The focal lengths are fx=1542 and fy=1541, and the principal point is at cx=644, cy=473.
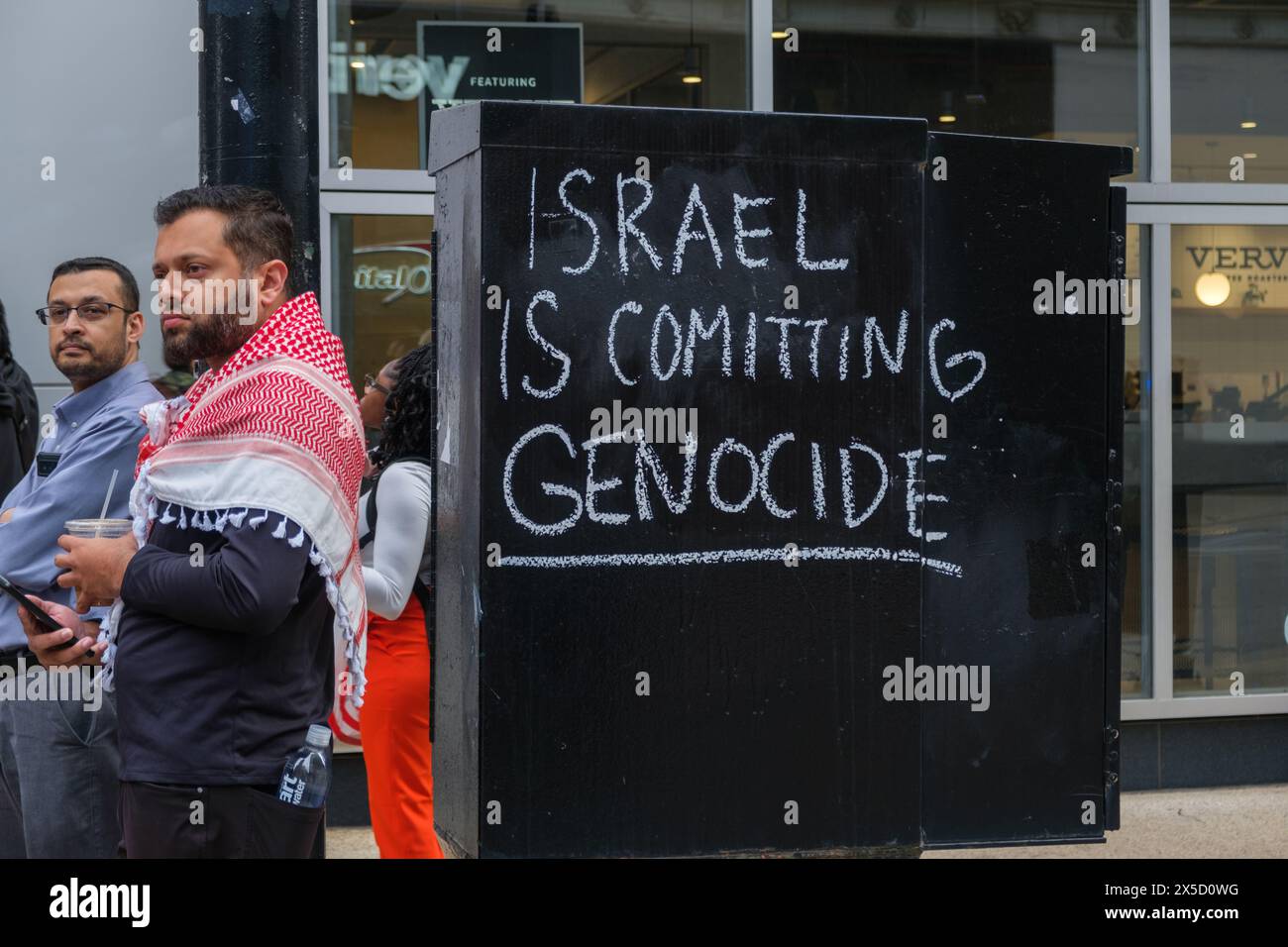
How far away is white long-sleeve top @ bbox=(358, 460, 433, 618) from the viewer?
13.5 ft

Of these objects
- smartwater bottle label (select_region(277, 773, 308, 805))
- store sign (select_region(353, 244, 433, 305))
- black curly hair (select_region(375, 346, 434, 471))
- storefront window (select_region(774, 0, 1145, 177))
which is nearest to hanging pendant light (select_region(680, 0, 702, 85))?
storefront window (select_region(774, 0, 1145, 177))

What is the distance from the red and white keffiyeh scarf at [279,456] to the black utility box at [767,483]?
193 mm

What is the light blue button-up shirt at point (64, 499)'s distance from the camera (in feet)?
12.7

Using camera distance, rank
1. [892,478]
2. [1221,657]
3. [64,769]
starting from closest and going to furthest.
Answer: [892,478] < [64,769] < [1221,657]

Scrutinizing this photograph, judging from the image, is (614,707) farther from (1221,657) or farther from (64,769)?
(1221,657)

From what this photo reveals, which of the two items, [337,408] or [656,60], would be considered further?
[656,60]

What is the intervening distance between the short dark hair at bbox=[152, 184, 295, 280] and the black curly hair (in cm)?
110

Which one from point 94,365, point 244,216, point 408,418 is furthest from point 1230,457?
point 244,216

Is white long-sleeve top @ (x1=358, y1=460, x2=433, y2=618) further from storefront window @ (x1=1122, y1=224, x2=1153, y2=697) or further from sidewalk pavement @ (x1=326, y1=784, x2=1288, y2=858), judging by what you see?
storefront window @ (x1=1122, y1=224, x2=1153, y2=697)

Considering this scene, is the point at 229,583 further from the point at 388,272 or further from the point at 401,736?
the point at 388,272

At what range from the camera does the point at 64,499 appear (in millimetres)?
3883

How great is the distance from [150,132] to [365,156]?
0.95m

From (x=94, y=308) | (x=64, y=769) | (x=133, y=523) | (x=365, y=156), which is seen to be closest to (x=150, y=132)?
(x=365, y=156)

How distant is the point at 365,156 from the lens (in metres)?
6.73
